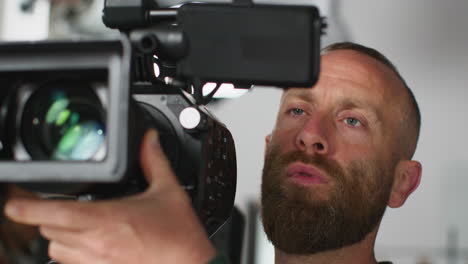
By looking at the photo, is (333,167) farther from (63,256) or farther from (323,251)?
(63,256)

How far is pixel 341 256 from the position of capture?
3.91 feet

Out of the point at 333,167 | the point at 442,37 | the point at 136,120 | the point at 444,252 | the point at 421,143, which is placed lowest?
the point at 444,252

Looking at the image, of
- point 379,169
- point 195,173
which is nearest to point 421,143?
point 379,169

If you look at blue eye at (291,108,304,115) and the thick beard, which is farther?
blue eye at (291,108,304,115)

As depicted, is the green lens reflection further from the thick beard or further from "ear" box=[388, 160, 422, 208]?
"ear" box=[388, 160, 422, 208]

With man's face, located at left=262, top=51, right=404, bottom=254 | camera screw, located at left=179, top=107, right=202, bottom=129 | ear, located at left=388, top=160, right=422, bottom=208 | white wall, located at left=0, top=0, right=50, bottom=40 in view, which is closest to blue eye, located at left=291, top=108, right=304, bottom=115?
man's face, located at left=262, top=51, right=404, bottom=254

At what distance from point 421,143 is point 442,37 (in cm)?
56

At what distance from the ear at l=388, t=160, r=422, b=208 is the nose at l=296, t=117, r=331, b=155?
0.65ft

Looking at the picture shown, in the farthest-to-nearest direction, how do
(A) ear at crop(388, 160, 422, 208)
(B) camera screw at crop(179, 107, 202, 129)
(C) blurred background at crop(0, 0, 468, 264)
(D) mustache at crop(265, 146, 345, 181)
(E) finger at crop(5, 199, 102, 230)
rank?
(C) blurred background at crop(0, 0, 468, 264) → (A) ear at crop(388, 160, 422, 208) → (D) mustache at crop(265, 146, 345, 181) → (B) camera screw at crop(179, 107, 202, 129) → (E) finger at crop(5, 199, 102, 230)

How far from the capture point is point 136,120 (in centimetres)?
58

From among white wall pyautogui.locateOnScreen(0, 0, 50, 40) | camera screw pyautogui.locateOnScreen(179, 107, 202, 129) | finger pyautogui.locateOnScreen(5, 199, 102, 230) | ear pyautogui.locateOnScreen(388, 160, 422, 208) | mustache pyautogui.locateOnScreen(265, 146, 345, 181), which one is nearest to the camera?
finger pyautogui.locateOnScreen(5, 199, 102, 230)

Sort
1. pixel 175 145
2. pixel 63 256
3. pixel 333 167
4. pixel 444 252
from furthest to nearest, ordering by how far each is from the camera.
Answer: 1. pixel 444 252
2. pixel 333 167
3. pixel 175 145
4. pixel 63 256

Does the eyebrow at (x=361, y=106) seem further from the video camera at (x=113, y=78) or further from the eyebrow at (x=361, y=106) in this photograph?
the video camera at (x=113, y=78)

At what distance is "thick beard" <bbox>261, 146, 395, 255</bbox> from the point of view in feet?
3.80
